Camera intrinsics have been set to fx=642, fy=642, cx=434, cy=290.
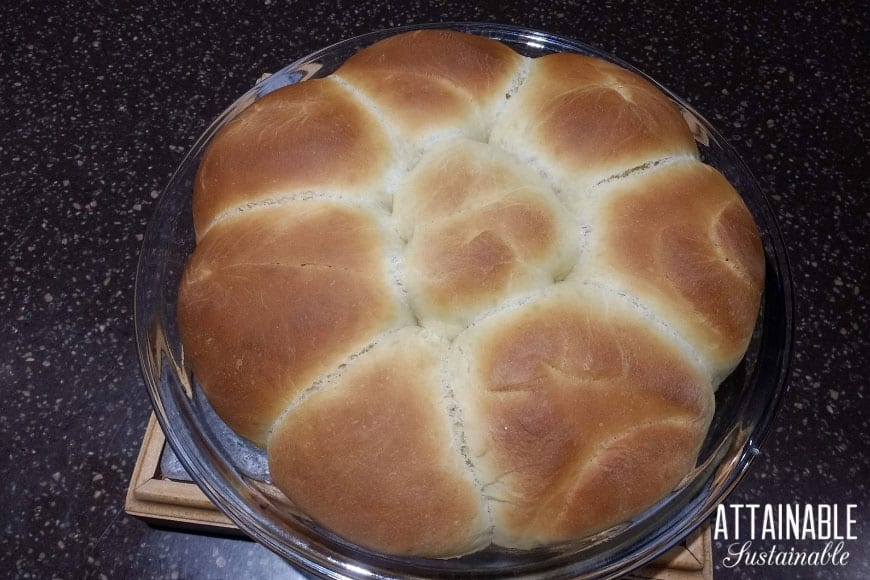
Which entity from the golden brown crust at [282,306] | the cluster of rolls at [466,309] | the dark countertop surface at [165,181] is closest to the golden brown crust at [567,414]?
the cluster of rolls at [466,309]

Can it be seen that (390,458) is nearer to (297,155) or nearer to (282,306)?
(282,306)

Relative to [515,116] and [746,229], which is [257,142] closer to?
[515,116]

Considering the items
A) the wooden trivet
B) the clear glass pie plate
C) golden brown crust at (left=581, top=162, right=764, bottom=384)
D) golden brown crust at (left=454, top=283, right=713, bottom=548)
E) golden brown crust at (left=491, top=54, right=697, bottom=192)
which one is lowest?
the wooden trivet

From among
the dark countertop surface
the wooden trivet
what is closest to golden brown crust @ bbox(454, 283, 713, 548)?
the wooden trivet

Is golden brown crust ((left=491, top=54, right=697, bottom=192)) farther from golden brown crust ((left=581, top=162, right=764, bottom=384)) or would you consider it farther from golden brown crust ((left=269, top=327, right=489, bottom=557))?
golden brown crust ((left=269, top=327, right=489, bottom=557))

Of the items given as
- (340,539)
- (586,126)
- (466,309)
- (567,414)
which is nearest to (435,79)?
(586,126)

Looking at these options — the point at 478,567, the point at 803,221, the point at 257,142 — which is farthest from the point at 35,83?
the point at 803,221
